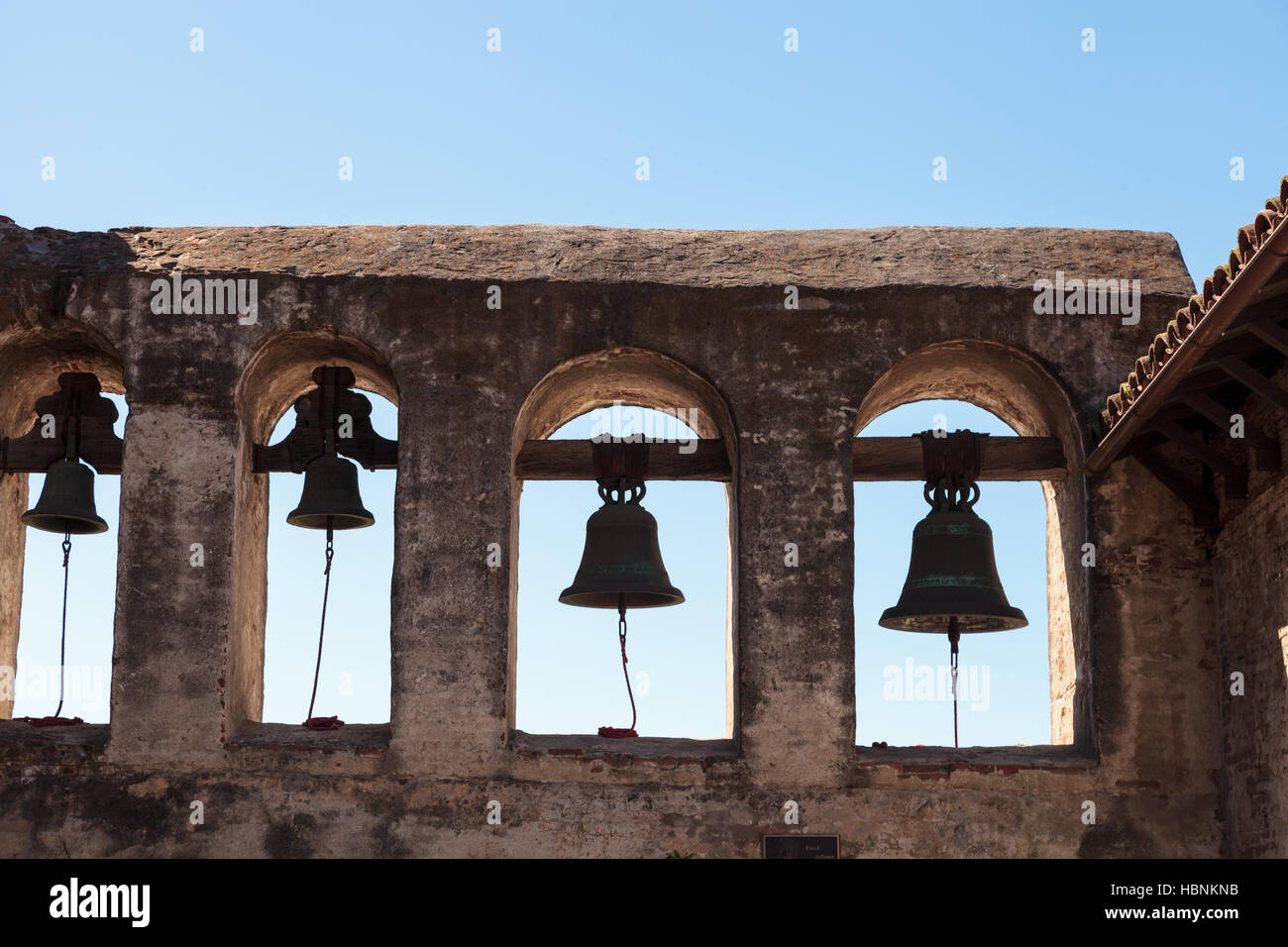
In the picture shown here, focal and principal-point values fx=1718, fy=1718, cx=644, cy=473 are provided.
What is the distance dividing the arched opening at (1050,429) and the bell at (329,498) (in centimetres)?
283

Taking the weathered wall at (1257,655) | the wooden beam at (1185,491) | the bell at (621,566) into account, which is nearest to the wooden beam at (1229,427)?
the weathered wall at (1257,655)

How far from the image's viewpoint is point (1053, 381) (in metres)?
9.34

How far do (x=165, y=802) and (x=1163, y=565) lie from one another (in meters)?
5.31

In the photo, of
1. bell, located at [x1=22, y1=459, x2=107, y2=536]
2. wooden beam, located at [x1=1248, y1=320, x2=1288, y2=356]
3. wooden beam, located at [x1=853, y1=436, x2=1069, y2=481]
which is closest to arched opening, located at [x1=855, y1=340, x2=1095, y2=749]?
wooden beam, located at [x1=853, y1=436, x2=1069, y2=481]

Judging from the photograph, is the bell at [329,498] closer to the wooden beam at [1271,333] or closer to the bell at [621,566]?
the bell at [621,566]

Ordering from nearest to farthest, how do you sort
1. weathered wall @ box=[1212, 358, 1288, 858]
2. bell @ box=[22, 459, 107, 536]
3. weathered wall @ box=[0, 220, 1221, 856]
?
weathered wall @ box=[1212, 358, 1288, 858] < weathered wall @ box=[0, 220, 1221, 856] < bell @ box=[22, 459, 107, 536]

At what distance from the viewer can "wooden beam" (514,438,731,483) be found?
9578 mm

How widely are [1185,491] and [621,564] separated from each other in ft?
9.82

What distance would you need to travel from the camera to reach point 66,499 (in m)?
9.42

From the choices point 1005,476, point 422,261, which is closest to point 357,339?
point 422,261

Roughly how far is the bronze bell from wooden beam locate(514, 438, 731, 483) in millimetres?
208

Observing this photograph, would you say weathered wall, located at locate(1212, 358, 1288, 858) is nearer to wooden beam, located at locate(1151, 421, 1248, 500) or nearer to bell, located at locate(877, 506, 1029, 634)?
wooden beam, located at locate(1151, 421, 1248, 500)

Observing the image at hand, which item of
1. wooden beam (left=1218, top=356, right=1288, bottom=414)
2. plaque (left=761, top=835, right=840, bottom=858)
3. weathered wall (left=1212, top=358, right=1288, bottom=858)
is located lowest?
plaque (left=761, top=835, right=840, bottom=858)

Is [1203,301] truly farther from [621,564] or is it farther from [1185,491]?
[621,564]
